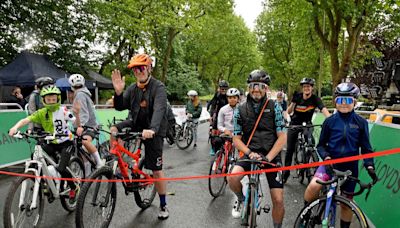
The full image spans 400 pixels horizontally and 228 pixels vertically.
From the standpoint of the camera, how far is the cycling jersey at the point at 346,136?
Result: 3.87 meters

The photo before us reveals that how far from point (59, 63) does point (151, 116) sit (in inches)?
783

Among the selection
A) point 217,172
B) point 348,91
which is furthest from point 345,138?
point 217,172

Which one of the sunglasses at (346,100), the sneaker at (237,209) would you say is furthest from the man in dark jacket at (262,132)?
the sunglasses at (346,100)

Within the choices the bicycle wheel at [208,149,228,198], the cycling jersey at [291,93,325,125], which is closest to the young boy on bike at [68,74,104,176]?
the bicycle wheel at [208,149,228,198]

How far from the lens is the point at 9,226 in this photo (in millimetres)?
3736

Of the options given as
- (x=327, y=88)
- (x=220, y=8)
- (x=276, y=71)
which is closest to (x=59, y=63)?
(x=220, y=8)

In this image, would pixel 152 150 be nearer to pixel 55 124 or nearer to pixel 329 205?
pixel 55 124

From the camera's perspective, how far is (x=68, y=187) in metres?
4.89

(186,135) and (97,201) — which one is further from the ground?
(97,201)

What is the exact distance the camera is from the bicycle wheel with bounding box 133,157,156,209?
4953 mm

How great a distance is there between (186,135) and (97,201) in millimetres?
8132

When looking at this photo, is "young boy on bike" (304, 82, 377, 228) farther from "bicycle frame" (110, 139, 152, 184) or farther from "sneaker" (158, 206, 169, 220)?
"bicycle frame" (110, 139, 152, 184)

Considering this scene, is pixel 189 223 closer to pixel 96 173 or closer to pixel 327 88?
pixel 96 173

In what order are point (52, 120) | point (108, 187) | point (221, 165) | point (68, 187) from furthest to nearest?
point (221, 165) → point (52, 120) → point (68, 187) → point (108, 187)
